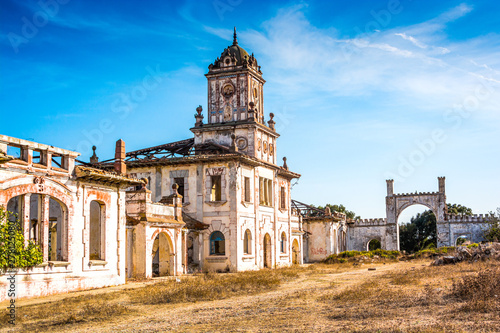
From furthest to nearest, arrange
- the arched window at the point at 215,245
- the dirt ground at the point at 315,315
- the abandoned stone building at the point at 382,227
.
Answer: the abandoned stone building at the point at 382,227, the arched window at the point at 215,245, the dirt ground at the point at 315,315

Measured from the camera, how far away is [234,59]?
39.2 metres

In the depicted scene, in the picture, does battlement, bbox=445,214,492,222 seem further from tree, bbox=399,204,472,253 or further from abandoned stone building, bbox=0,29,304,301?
abandoned stone building, bbox=0,29,304,301

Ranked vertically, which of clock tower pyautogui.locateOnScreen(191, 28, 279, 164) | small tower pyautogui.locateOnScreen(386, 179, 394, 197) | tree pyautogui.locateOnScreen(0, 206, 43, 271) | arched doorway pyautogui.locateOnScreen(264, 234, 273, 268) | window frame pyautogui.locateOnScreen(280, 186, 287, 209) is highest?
clock tower pyautogui.locateOnScreen(191, 28, 279, 164)

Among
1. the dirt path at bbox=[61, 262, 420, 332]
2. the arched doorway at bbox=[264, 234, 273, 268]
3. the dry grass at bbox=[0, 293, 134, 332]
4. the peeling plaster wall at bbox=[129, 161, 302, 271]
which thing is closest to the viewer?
the dirt path at bbox=[61, 262, 420, 332]

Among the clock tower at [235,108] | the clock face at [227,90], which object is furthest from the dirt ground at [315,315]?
the clock face at [227,90]

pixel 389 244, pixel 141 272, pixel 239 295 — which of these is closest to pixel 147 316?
pixel 239 295

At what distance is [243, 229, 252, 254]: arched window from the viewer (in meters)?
36.5

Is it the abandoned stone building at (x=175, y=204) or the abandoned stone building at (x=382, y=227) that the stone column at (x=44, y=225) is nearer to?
the abandoned stone building at (x=175, y=204)

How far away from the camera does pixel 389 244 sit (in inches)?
2589

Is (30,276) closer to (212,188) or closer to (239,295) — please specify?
(239,295)

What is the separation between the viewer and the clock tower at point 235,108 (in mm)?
37688

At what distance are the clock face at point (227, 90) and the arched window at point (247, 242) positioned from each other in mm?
9463

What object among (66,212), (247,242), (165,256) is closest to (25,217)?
(66,212)

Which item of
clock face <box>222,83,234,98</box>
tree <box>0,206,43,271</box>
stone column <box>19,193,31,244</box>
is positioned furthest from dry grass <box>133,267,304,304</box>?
clock face <box>222,83,234,98</box>
